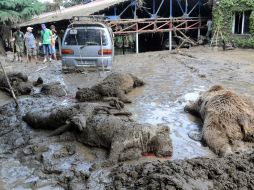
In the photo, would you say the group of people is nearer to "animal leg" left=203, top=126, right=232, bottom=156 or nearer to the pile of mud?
"animal leg" left=203, top=126, right=232, bottom=156

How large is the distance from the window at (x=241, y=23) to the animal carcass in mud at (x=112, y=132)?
18.5 metres

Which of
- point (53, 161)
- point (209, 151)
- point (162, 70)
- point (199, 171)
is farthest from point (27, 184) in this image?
point (162, 70)

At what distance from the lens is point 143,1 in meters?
23.8

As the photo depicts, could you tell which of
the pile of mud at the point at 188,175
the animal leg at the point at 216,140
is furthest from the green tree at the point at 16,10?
the pile of mud at the point at 188,175

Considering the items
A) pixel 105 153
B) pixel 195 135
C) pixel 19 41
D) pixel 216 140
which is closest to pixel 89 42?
pixel 19 41

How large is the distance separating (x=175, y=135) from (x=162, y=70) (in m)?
7.82

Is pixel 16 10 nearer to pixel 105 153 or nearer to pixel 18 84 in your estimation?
pixel 18 84

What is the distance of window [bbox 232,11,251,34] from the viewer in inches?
872

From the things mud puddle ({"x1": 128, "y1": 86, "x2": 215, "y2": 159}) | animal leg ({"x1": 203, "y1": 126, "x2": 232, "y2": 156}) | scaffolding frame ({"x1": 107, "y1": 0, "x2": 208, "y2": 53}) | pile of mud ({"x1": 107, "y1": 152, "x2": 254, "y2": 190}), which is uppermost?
scaffolding frame ({"x1": 107, "y1": 0, "x2": 208, "y2": 53})

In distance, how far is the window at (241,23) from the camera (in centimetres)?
2214

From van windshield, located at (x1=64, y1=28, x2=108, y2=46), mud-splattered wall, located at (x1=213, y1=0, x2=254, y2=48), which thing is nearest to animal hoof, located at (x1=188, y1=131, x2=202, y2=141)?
van windshield, located at (x1=64, y1=28, x2=108, y2=46)

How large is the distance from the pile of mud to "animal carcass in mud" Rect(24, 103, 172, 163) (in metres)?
0.74

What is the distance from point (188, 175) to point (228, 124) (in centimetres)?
201

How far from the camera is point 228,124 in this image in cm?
565
